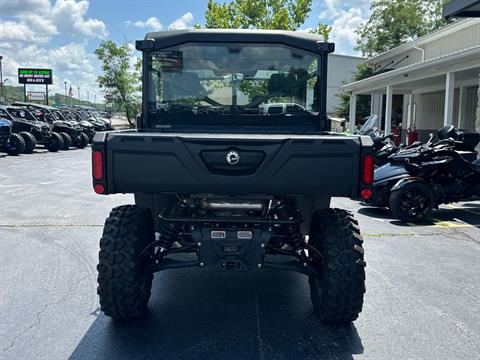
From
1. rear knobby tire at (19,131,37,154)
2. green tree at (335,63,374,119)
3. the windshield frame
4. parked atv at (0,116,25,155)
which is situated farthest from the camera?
green tree at (335,63,374,119)

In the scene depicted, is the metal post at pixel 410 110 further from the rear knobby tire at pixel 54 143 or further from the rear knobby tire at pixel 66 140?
the rear knobby tire at pixel 54 143

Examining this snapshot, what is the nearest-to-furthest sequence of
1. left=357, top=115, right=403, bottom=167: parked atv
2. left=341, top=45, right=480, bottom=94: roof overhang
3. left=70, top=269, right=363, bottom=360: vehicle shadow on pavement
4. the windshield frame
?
1. left=70, top=269, right=363, bottom=360: vehicle shadow on pavement
2. the windshield frame
3. left=357, top=115, right=403, bottom=167: parked atv
4. left=341, top=45, right=480, bottom=94: roof overhang

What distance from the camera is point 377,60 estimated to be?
30609 millimetres

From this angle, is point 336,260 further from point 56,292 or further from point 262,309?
point 56,292

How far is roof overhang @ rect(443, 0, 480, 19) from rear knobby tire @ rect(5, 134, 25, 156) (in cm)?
1517

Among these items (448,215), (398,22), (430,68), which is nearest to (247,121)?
(448,215)

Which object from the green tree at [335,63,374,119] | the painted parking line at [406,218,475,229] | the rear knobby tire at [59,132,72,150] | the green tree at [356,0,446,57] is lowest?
the painted parking line at [406,218,475,229]

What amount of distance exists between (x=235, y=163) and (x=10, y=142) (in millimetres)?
18023

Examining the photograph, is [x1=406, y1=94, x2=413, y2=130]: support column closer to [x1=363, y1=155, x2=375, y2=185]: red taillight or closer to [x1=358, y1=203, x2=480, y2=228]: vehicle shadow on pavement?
[x1=358, y1=203, x2=480, y2=228]: vehicle shadow on pavement

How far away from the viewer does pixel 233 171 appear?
11.5 feet

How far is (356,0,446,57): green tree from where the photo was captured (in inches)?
1661

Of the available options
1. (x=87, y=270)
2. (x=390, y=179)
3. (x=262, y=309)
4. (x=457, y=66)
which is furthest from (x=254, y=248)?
(x=457, y=66)

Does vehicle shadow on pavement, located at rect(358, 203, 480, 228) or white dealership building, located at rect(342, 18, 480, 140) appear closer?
vehicle shadow on pavement, located at rect(358, 203, 480, 228)

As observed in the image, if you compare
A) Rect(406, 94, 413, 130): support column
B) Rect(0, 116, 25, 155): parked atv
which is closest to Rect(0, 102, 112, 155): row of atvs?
Rect(0, 116, 25, 155): parked atv
